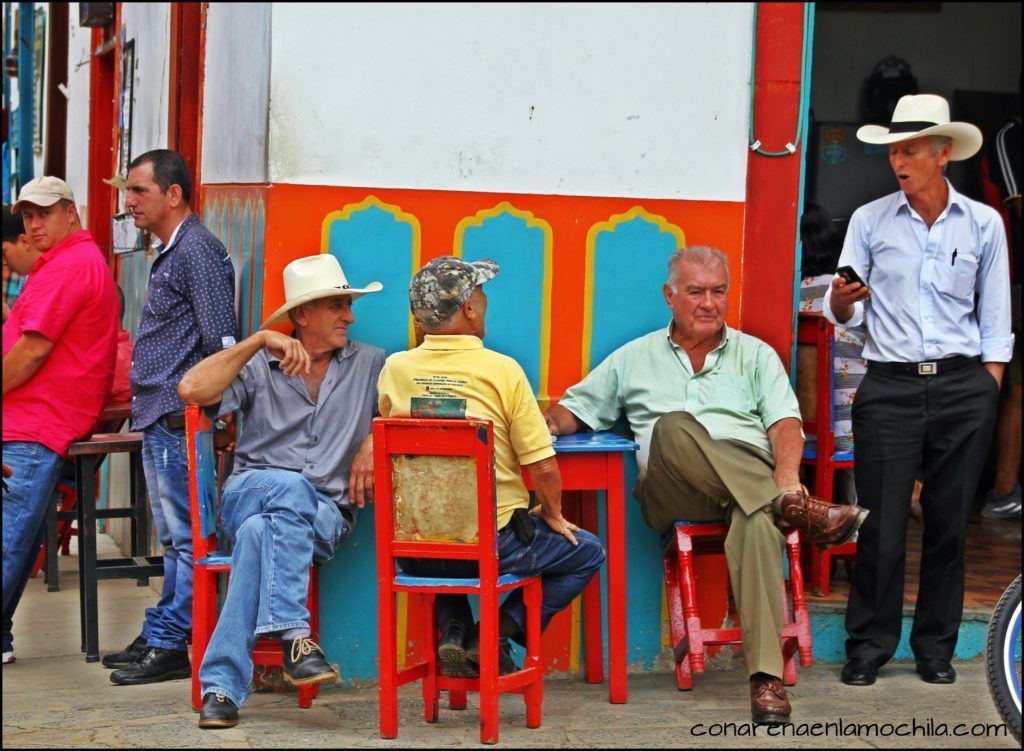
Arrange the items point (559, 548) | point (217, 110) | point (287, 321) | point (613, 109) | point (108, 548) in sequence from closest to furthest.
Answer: point (559, 548) < point (287, 321) < point (613, 109) < point (217, 110) < point (108, 548)

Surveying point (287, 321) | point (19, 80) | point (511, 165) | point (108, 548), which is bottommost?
point (108, 548)

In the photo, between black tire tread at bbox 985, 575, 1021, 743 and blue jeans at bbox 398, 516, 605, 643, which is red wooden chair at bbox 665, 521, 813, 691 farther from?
black tire tread at bbox 985, 575, 1021, 743

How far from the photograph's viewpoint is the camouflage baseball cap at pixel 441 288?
4.68 metres

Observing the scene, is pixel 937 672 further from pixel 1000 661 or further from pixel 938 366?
pixel 1000 661

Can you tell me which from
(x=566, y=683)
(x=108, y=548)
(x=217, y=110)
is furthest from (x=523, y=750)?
(x=108, y=548)

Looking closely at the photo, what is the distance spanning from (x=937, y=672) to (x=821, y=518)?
911 millimetres

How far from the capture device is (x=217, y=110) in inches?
239

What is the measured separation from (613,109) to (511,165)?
0.45 metres

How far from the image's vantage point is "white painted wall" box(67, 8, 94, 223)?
34.5ft

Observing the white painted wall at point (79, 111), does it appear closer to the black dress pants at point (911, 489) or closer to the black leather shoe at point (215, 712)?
the black leather shoe at point (215, 712)

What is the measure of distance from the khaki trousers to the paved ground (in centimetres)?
31

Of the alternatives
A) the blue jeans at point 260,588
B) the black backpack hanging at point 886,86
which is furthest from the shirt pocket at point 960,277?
the black backpack hanging at point 886,86

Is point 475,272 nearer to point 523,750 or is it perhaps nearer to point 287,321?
point 287,321

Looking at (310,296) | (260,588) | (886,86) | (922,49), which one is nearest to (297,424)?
(310,296)
